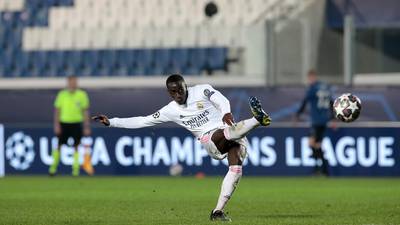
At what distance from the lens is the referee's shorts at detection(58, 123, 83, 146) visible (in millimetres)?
21719

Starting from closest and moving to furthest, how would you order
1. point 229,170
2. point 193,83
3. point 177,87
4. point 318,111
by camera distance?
point 229,170 < point 177,87 < point 318,111 < point 193,83

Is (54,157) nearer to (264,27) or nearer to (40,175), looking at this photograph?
(40,175)

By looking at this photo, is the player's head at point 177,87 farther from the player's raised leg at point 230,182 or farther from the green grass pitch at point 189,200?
the green grass pitch at point 189,200

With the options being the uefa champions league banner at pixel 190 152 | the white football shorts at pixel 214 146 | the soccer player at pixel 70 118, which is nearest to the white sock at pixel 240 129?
the white football shorts at pixel 214 146

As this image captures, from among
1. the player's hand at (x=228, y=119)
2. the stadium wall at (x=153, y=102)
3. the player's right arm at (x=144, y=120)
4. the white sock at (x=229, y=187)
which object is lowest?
the white sock at (x=229, y=187)

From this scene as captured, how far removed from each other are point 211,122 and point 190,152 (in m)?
10.1

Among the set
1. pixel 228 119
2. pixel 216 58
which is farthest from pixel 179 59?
pixel 228 119

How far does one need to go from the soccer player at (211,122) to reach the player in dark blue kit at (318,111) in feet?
30.4

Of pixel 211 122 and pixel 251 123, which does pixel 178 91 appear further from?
pixel 251 123

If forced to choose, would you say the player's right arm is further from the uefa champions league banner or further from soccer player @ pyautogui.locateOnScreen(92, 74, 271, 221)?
the uefa champions league banner

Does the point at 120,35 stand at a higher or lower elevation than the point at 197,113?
higher

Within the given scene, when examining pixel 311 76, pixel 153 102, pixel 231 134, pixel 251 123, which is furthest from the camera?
pixel 153 102

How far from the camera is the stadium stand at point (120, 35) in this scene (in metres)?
24.5

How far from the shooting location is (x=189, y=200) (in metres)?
14.9
